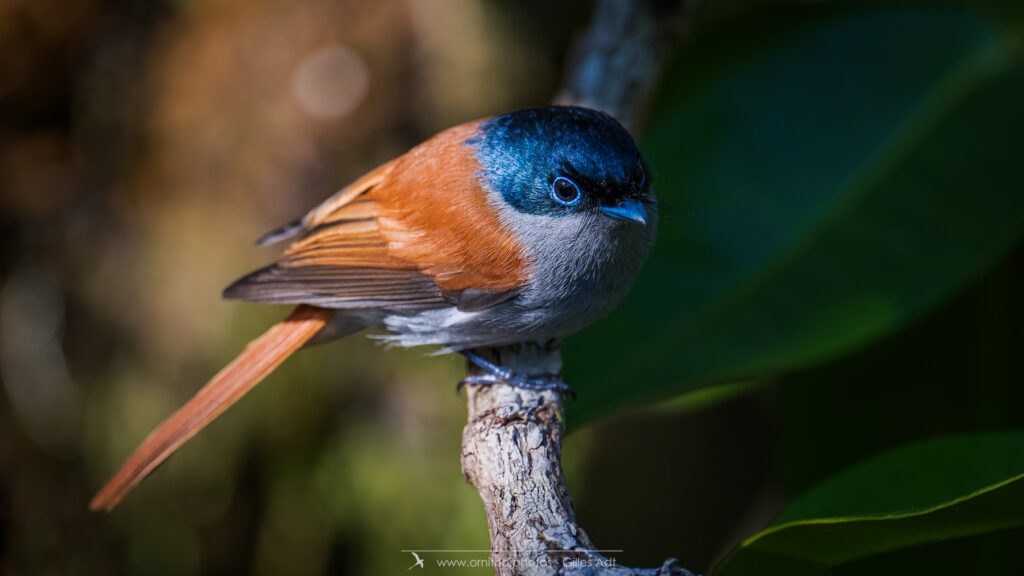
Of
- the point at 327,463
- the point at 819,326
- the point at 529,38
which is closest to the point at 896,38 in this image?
the point at 819,326

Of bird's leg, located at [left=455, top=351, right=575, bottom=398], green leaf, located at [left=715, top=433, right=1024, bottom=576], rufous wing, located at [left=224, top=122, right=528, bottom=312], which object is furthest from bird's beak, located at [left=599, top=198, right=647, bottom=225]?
green leaf, located at [left=715, top=433, right=1024, bottom=576]

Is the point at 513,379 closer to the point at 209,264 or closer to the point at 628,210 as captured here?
the point at 628,210

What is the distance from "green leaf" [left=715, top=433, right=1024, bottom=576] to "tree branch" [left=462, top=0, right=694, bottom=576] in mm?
442

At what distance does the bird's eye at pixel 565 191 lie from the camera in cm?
213

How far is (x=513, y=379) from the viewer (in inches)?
88.5

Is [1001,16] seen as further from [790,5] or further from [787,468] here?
[787,468]

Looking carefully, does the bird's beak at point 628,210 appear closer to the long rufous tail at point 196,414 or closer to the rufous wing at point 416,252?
the rufous wing at point 416,252

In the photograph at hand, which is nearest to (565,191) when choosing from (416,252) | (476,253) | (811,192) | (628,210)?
(628,210)

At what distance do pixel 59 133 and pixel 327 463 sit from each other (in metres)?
1.97

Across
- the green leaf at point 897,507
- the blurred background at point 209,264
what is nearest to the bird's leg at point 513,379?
the green leaf at point 897,507

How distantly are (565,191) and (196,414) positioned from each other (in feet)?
3.87

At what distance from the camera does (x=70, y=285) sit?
390 centimetres

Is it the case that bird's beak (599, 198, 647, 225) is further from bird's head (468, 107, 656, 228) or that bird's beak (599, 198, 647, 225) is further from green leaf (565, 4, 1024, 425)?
green leaf (565, 4, 1024, 425)

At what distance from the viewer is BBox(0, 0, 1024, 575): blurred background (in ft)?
12.2
